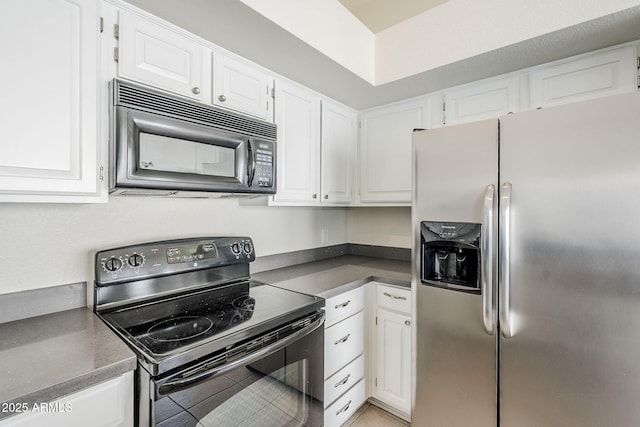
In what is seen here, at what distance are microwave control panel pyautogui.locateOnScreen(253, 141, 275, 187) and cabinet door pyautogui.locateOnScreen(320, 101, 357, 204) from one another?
21.8 inches

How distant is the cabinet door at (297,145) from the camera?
183 cm

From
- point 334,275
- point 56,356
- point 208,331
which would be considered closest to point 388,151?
point 334,275

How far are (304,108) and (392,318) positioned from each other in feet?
4.74

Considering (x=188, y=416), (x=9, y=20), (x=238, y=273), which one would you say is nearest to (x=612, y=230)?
(x=188, y=416)

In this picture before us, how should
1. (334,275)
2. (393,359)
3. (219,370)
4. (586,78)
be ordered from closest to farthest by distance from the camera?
(219,370), (586,78), (393,359), (334,275)

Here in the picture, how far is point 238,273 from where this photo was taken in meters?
1.76

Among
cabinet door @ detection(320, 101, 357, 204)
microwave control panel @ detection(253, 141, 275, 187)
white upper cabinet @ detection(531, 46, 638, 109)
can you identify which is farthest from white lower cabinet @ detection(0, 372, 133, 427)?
white upper cabinet @ detection(531, 46, 638, 109)

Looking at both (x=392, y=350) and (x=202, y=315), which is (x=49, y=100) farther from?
(x=392, y=350)

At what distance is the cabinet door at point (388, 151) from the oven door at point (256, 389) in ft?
3.78

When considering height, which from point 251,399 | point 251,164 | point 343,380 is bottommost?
point 343,380

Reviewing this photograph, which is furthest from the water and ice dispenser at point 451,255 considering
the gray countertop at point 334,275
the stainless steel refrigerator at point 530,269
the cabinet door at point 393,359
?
the cabinet door at point 393,359

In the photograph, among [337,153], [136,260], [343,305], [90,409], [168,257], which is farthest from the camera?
[337,153]

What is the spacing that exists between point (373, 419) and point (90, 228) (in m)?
1.90

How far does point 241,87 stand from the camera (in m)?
1.61
